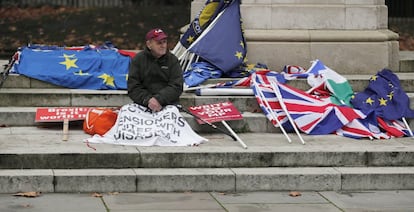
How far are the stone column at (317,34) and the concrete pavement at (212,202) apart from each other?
3867mm

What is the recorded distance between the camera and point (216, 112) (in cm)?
1198

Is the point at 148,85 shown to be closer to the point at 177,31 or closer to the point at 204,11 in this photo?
the point at 204,11

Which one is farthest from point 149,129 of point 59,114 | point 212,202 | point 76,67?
point 76,67

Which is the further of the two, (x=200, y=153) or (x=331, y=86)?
(x=331, y=86)

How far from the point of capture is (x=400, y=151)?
36.6 ft

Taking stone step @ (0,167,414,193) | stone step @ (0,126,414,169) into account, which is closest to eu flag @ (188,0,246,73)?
stone step @ (0,126,414,169)

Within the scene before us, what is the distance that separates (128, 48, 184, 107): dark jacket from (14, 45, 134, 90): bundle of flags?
142 centimetres

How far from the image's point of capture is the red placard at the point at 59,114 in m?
11.8

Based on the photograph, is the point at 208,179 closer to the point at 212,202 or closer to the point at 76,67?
the point at 212,202

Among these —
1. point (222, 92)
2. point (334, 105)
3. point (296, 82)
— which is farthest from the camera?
point (296, 82)

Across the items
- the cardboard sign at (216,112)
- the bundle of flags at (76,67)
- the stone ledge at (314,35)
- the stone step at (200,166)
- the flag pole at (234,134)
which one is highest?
the stone ledge at (314,35)

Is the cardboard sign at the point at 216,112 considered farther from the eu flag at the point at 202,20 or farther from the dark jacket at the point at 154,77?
the eu flag at the point at 202,20

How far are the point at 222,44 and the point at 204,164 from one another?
3095 millimetres

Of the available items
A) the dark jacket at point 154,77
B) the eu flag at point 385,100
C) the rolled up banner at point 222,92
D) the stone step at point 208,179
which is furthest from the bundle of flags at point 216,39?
the stone step at point 208,179
